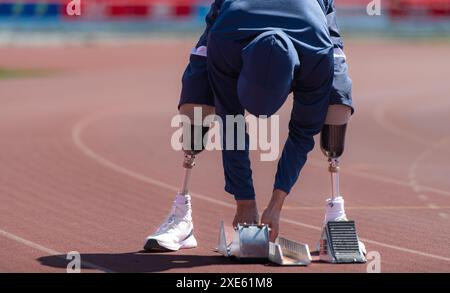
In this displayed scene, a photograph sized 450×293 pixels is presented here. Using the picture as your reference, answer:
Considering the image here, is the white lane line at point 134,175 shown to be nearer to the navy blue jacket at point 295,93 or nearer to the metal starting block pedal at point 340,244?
the metal starting block pedal at point 340,244

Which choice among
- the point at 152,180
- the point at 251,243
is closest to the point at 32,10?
the point at 152,180

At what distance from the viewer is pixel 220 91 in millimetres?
8586

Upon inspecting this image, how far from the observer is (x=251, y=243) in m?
8.54

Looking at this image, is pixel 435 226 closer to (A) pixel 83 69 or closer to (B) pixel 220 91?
(B) pixel 220 91

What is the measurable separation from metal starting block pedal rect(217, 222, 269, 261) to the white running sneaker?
546 millimetres

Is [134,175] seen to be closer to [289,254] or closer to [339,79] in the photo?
[289,254]

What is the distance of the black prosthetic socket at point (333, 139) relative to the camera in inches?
356

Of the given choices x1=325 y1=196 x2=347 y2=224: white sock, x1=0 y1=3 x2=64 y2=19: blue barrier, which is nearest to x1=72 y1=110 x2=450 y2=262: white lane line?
x1=325 y1=196 x2=347 y2=224: white sock

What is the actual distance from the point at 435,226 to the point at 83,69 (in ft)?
72.0

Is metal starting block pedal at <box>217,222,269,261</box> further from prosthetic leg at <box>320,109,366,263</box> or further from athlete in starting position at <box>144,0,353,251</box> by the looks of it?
prosthetic leg at <box>320,109,366,263</box>

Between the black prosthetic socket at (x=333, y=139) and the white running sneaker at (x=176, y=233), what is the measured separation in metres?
1.08

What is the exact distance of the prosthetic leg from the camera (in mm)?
8656

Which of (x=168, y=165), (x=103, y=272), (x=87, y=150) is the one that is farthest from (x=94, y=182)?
(x=103, y=272)

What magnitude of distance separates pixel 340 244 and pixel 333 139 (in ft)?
2.69
